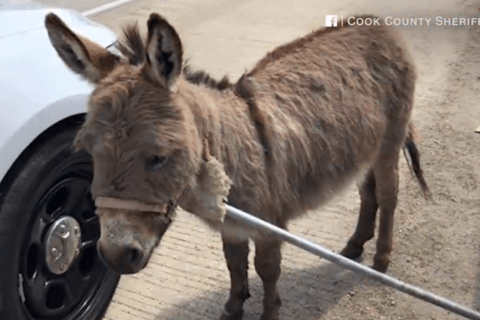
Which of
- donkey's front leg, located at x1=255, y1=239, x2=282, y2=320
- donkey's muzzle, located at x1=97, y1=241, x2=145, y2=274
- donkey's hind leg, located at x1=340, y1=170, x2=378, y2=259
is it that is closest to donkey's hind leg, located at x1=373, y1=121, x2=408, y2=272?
donkey's hind leg, located at x1=340, y1=170, x2=378, y2=259

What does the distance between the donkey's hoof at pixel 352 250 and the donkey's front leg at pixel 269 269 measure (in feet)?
2.31

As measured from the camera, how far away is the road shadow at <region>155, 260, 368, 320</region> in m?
3.30

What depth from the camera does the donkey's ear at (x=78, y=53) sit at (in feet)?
7.19

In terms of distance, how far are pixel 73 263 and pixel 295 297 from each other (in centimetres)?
116

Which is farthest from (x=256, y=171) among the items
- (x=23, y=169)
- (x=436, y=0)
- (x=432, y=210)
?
(x=436, y=0)

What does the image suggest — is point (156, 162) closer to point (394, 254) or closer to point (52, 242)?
point (52, 242)

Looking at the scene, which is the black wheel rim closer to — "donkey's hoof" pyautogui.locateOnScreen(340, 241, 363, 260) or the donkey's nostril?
the donkey's nostril

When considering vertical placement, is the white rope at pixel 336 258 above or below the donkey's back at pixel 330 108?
below

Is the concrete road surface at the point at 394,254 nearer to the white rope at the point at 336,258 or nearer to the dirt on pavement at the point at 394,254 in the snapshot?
the dirt on pavement at the point at 394,254

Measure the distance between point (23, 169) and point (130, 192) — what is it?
Result: 75cm

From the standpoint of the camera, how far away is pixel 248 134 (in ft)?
8.71

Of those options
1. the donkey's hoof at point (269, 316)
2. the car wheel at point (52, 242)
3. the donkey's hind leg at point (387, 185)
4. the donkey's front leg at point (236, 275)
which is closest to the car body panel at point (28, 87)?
the car wheel at point (52, 242)

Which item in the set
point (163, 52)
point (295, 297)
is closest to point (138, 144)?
point (163, 52)

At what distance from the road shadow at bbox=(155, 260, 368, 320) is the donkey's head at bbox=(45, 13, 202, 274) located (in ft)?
4.05
